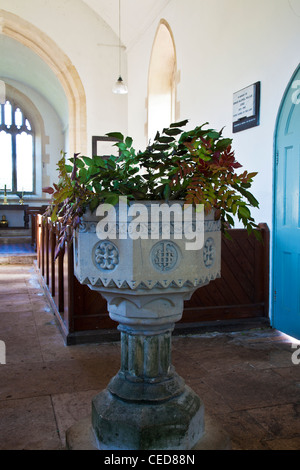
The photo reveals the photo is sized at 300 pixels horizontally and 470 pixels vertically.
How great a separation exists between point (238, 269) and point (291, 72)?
1613 millimetres

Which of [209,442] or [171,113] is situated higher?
[171,113]

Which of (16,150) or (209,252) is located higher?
(16,150)

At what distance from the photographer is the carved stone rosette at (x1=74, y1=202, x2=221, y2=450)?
58.1 inches

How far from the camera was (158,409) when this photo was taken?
156cm

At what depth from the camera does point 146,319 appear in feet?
5.19

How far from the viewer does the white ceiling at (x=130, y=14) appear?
21.8ft

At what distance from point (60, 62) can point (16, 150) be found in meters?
5.66

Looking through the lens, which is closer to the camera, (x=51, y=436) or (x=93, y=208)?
(x=93, y=208)

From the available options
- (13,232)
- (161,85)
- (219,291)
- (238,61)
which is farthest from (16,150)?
(219,291)

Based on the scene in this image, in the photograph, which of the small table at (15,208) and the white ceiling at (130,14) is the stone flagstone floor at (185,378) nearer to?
the white ceiling at (130,14)

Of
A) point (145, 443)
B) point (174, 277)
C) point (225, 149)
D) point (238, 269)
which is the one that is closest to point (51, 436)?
point (145, 443)

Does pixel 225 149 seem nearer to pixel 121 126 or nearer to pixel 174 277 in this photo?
pixel 174 277

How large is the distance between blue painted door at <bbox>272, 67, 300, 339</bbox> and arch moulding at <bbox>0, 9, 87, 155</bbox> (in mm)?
5546

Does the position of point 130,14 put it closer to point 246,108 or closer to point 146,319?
point 246,108
